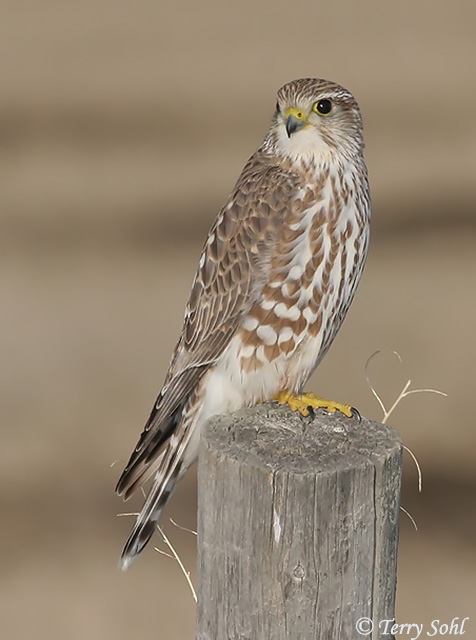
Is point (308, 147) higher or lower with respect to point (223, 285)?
higher

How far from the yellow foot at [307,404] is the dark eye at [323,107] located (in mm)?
904

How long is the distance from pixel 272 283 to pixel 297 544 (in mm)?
1288

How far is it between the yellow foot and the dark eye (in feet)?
2.97

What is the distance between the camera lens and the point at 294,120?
372 centimetres

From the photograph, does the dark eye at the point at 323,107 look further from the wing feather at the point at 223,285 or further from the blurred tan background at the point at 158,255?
the blurred tan background at the point at 158,255

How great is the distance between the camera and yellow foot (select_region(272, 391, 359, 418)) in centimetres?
337

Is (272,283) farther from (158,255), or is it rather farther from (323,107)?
(158,255)

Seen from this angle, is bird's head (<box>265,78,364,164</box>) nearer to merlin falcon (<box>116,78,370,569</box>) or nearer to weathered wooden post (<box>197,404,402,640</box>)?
merlin falcon (<box>116,78,370,569</box>)

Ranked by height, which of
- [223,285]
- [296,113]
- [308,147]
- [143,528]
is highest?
[296,113]

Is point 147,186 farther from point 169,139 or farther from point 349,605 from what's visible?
point 349,605

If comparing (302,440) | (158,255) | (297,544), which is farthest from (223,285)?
(158,255)

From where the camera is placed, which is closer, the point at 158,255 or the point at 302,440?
the point at 302,440

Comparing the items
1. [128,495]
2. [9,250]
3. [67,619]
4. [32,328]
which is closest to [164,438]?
[128,495]

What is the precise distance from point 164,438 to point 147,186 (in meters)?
4.87
